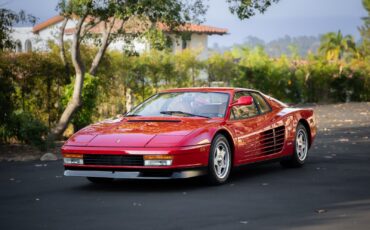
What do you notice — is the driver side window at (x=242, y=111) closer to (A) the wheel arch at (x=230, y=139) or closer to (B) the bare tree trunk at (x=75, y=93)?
(A) the wheel arch at (x=230, y=139)

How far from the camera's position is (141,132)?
10508mm

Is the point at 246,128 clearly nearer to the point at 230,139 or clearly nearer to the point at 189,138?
the point at 230,139

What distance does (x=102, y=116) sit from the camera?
23250 millimetres

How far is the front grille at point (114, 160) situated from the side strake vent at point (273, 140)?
2.45 meters

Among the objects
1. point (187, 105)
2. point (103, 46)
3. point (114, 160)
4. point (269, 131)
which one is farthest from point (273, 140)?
point (103, 46)

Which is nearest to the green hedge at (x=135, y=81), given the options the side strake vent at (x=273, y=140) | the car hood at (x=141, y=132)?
the car hood at (x=141, y=132)

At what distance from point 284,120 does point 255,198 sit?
3045 millimetres

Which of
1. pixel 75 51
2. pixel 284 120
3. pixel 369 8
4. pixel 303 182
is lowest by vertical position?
pixel 303 182

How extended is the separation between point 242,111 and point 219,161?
118 centimetres

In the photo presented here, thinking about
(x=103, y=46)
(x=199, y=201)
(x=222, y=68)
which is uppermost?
(x=103, y=46)

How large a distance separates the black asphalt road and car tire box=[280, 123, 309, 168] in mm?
167

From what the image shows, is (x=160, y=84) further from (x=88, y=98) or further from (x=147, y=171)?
(x=147, y=171)

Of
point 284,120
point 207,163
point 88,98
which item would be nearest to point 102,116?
point 88,98

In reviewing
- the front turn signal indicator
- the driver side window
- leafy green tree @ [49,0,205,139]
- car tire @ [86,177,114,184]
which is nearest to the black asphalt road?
car tire @ [86,177,114,184]
